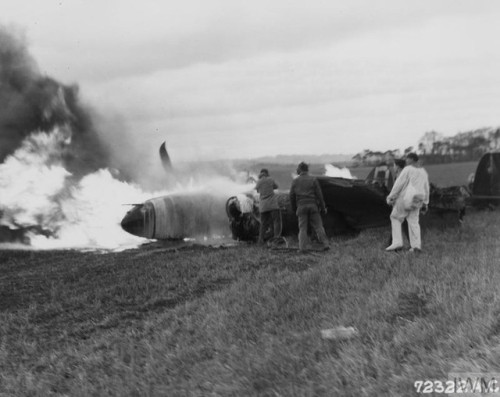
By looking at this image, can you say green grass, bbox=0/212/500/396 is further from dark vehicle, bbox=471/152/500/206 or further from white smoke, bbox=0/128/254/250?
dark vehicle, bbox=471/152/500/206

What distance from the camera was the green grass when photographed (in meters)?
4.41

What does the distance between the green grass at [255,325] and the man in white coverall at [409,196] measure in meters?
0.67

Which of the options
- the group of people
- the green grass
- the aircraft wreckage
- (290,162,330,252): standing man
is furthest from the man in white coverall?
the aircraft wreckage

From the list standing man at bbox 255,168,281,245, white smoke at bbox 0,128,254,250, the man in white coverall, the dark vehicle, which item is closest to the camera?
the man in white coverall

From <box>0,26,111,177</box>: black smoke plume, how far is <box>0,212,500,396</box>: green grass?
21.7 ft

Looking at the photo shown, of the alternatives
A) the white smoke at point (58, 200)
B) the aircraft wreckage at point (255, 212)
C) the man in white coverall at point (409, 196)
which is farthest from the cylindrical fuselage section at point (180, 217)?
the man in white coverall at point (409, 196)

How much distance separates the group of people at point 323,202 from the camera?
10.7 meters

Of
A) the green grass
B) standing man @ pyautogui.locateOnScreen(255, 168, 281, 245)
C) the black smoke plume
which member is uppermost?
the black smoke plume

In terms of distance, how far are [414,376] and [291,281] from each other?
4108mm

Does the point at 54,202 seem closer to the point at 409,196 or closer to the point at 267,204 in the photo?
the point at 267,204

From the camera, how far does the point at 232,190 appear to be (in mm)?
16766

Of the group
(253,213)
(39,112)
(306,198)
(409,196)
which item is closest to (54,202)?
(39,112)

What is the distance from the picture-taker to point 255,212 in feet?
48.1

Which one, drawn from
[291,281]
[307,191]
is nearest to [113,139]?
[307,191]
